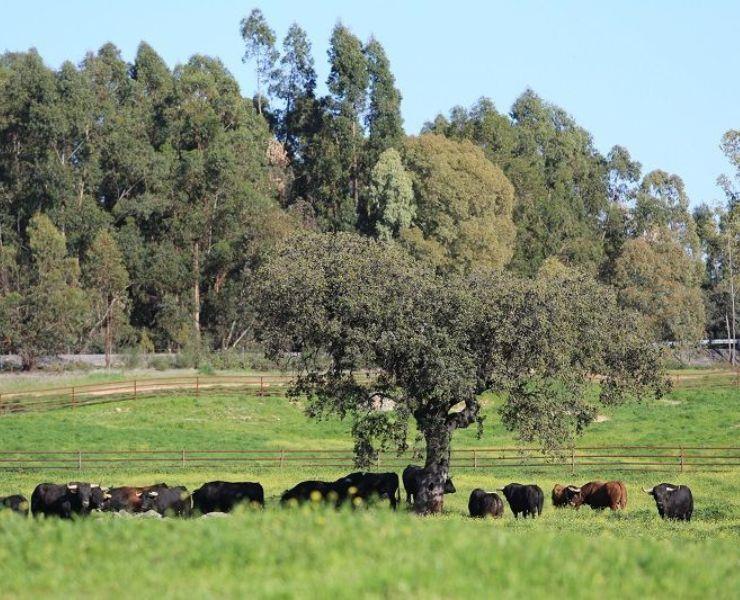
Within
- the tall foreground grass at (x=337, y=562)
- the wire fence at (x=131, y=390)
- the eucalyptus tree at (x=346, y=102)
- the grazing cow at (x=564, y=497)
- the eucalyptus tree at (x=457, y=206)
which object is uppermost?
the eucalyptus tree at (x=346, y=102)

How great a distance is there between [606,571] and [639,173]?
10992cm

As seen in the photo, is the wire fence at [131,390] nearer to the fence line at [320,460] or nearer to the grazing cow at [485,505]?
the fence line at [320,460]

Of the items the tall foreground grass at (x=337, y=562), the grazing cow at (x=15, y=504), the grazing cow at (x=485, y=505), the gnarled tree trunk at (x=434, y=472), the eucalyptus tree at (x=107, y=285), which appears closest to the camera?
the tall foreground grass at (x=337, y=562)

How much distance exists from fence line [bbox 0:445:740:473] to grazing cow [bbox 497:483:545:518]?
9980mm

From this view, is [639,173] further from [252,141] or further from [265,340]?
[265,340]

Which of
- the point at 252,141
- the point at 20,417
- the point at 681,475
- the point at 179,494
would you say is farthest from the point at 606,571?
the point at 252,141

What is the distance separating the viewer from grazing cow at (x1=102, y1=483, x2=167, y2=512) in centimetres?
3431

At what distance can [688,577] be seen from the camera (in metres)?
17.0

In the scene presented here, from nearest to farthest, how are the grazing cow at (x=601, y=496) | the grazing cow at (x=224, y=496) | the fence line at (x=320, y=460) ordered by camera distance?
the grazing cow at (x=224, y=496), the grazing cow at (x=601, y=496), the fence line at (x=320, y=460)

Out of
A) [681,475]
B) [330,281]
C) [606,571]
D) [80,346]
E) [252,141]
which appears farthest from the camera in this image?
[252,141]

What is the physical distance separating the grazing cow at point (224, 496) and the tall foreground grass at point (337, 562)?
575 inches

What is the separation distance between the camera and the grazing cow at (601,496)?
37406 millimetres

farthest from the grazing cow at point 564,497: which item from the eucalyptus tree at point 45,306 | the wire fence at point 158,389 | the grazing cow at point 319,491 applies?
the eucalyptus tree at point 45,306

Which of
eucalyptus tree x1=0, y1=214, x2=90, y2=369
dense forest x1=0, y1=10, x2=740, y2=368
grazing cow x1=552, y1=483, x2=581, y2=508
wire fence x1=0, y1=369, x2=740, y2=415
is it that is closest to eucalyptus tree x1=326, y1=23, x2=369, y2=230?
dense forest x1=0, y1=10, x2=740, y2=368
